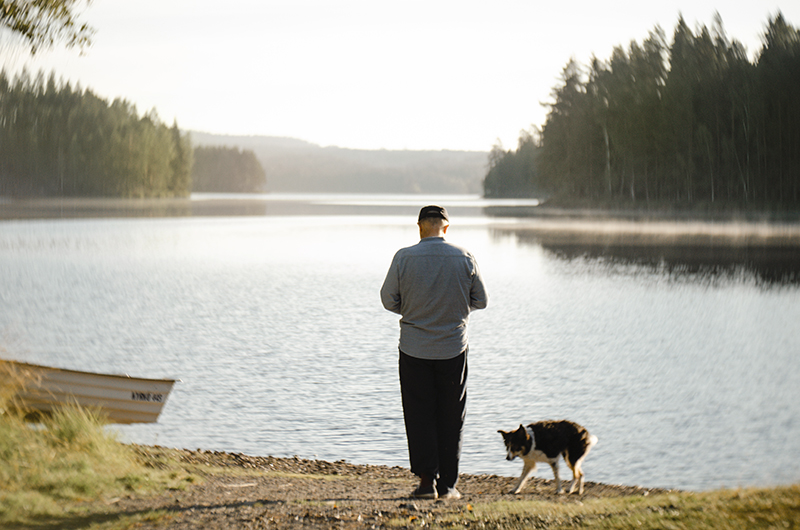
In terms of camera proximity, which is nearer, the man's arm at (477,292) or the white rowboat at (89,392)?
the man's arm at (477,292)

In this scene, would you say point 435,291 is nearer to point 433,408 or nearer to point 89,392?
point 433,408

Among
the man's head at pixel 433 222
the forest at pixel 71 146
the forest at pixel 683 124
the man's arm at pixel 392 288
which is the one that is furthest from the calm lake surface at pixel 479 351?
the forest at pixel 71 146

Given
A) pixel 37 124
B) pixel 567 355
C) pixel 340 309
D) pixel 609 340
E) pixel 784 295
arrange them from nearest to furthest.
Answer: pixel 567 355 < pixel 609 340 < pixel 340 309 < pixel 784 295 < pixel 37 124

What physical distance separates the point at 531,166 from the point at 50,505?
134m

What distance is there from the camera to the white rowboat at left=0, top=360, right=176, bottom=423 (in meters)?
7.11

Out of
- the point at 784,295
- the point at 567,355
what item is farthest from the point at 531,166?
the point at 567,355

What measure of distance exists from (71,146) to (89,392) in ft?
405

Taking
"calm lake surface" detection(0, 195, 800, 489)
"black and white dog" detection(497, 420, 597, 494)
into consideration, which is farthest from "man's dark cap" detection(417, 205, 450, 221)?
"calm lake surface" detection(0, 195, 800, 489)

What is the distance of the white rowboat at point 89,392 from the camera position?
711 cm

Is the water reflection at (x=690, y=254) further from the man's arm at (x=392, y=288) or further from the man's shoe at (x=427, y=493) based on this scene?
the man's arm at (x=392, y=288)

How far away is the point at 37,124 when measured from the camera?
4744 inches

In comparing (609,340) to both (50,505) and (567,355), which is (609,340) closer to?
(567,355)

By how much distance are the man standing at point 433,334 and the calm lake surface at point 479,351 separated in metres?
2.66

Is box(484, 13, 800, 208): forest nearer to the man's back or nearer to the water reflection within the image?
the water reflection
